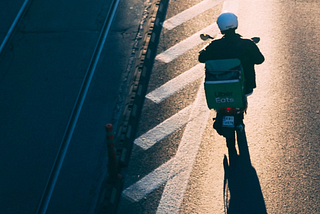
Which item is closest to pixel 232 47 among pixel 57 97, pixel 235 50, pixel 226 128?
pixel 235 50

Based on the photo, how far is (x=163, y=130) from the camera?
7.30 m

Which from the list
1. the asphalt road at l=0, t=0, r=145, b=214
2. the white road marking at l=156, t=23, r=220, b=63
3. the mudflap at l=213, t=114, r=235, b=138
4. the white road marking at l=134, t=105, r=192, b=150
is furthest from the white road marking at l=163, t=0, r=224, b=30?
the mudflap at l=213, t=114, r=235, b=138

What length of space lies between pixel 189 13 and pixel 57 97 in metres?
3.58

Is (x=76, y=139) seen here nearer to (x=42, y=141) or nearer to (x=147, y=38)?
(x=42, y=141)

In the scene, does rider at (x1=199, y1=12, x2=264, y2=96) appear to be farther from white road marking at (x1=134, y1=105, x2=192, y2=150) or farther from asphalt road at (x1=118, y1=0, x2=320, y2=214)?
white road marking at (x1=134, y1=105, x2=192, y2=150)

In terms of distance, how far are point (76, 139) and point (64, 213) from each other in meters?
1.42

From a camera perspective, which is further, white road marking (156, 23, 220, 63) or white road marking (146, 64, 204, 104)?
white road marking (156, 23, 220, 63)

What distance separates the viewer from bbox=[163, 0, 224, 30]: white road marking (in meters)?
9.68

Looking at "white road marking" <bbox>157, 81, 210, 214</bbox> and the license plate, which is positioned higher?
the license plate

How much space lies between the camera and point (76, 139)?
290 inches

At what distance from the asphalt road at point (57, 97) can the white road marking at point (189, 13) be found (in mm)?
736

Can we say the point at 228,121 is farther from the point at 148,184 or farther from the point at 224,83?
the point at 148,184

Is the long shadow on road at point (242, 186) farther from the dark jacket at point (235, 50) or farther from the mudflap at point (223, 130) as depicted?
the dark jacket at point (235, 50)

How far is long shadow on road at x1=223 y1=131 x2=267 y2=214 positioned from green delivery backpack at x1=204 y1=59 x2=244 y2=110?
3.03 ft
